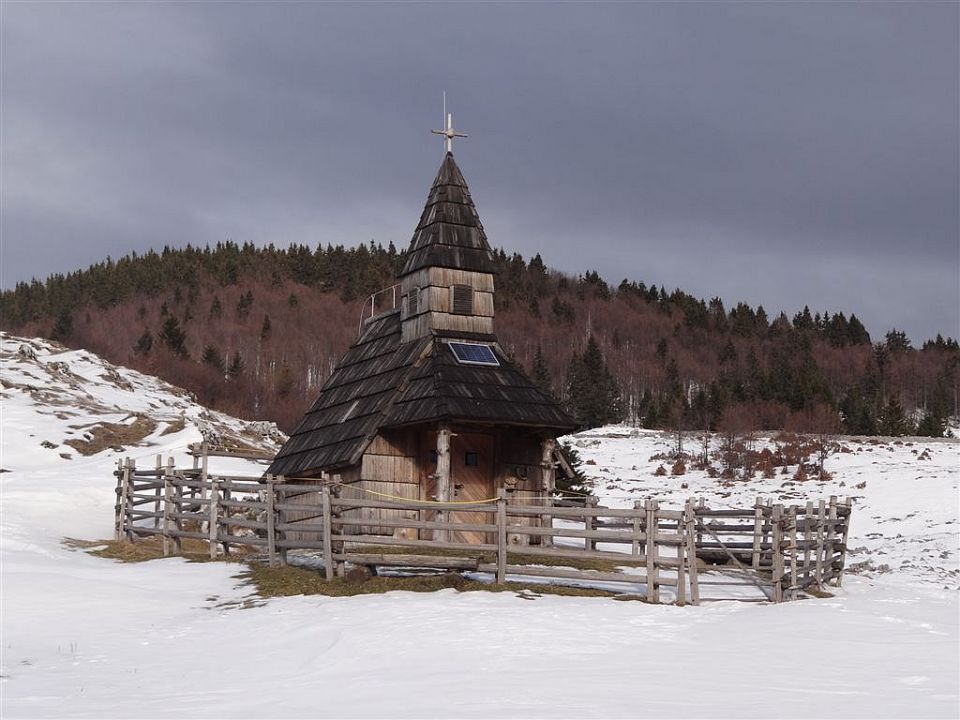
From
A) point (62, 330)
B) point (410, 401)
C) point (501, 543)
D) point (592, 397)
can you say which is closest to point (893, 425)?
point (592, 397)

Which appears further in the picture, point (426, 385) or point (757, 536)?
point (426, 385)

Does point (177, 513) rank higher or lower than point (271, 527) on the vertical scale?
higher

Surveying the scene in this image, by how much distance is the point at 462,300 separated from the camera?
29172 mm

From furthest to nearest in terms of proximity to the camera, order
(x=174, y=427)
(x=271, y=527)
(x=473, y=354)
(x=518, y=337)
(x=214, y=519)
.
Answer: (x=518, y=337), (x=174, y=427), (x=473, y=354), (x=214, y=519), (x=271, y=527)

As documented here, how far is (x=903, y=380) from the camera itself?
4663 inches

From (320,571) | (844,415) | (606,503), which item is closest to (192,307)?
(844,415)

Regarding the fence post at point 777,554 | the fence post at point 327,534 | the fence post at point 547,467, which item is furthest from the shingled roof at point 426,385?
the fence post at point 777,554

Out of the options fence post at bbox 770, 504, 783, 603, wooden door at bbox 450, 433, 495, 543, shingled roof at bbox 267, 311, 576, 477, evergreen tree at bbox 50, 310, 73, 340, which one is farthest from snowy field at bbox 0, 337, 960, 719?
evergreen tree at bbox 50, 310, 73, 340

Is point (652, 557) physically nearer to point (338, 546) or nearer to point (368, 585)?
point (368, 585)

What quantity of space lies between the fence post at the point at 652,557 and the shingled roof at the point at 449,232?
12.4 metres

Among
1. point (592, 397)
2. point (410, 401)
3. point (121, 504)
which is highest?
point (592, 397)

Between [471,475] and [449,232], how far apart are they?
7.25 metres

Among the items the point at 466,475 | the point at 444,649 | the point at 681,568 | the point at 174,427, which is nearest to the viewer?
the point at 444,649

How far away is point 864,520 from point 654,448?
2422 centimetres
